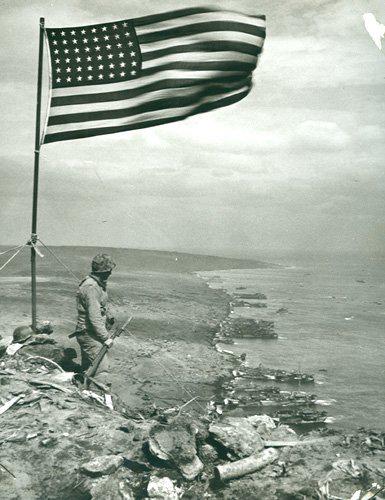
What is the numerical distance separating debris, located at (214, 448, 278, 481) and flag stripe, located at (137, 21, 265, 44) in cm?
543

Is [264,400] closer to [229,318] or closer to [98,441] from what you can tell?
[98,441]

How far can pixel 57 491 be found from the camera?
483 cm

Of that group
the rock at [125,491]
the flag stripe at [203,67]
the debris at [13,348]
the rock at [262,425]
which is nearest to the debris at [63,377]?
the debris at [13,348]

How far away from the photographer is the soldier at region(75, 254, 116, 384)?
6.82 m

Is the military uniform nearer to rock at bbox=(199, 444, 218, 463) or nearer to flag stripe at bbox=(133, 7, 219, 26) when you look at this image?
rock at bbox=(199, 444, 218, 463)

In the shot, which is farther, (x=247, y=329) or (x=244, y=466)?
(x=247, y=329)

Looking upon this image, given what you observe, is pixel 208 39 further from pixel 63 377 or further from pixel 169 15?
pixel 63 377

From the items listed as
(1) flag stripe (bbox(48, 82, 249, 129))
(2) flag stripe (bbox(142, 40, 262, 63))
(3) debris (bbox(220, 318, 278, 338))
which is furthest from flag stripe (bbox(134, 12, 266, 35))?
(3) debris (bbox(220, 318, 278, 338))

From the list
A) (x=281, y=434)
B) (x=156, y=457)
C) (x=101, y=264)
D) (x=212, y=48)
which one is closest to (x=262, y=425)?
(x=281, y=434)

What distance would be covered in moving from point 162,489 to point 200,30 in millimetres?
5758

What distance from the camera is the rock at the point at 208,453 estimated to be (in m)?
5.41

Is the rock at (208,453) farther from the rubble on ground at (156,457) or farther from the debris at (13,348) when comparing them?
the debris at (13,348)

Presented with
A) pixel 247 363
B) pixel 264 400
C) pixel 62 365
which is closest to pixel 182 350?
pixel 247 363

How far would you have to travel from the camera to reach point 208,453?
5445mm
